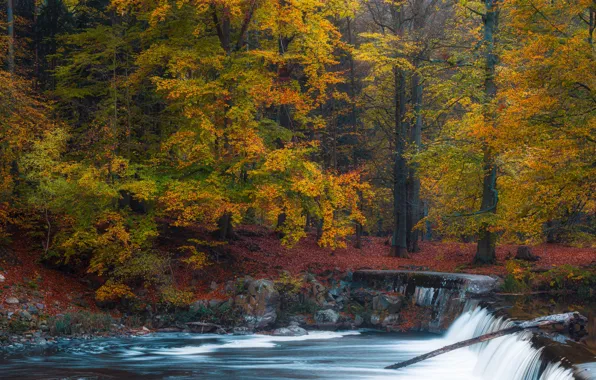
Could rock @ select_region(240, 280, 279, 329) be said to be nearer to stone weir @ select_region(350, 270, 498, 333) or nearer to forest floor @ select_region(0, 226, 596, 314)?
forest floor @ select_region(0, 226, 596, 314)

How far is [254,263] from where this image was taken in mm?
24438

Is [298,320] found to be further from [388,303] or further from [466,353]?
[466,353]

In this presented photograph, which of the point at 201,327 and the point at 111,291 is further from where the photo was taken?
the point at 201,327

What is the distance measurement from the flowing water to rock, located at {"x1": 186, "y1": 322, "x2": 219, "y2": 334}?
658 mm

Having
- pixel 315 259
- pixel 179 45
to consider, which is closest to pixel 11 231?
pixel 179 45

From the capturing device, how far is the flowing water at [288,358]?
1387cm

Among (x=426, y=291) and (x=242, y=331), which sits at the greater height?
(x=426, y=291)

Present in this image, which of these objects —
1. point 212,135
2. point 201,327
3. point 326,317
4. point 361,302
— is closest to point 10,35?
point 212,135

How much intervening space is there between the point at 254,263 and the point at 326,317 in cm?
408

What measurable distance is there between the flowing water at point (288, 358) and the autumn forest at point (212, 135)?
2.83 metres

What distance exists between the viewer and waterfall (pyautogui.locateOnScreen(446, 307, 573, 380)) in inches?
455

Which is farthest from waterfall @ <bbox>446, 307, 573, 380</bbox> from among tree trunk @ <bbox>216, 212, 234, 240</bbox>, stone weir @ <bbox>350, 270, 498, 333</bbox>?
tree trunk @ <bbox>216, 212, 234, 240</bbox>

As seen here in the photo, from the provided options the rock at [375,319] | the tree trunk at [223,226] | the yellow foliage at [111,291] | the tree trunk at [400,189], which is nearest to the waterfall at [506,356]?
the rock at [375,319]

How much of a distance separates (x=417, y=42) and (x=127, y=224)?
13.5 metres
